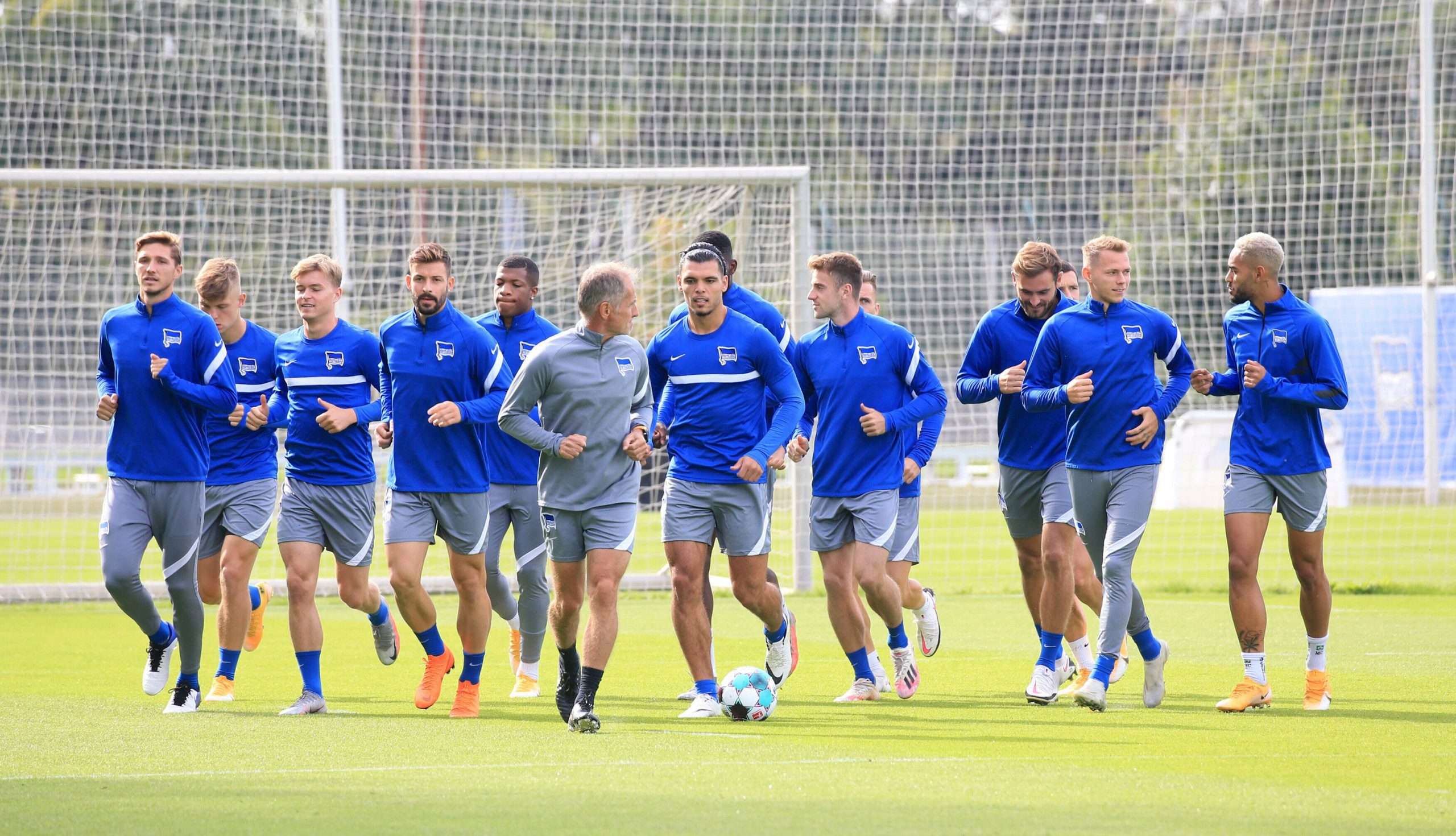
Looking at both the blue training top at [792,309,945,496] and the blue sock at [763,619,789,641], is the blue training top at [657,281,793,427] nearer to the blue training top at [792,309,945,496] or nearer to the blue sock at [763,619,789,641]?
the blue training top at [792,309,945,496]

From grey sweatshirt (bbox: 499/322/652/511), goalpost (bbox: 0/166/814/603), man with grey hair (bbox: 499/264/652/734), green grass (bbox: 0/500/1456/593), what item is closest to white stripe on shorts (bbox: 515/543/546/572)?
man with grey hair (bbox: 499/264/652/734)

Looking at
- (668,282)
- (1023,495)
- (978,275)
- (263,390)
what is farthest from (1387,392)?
(263,390)

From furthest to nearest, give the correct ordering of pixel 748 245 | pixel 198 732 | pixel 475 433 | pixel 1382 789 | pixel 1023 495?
1. pixel 748 245
2. pixel 1023 495
3. pixel 475 433
4. pixel 198 732
5. pixel 1382 789

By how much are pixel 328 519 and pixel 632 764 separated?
9.00ft

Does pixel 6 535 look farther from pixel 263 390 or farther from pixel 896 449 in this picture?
pixel 896 449

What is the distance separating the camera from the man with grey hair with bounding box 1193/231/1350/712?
8.26 metres

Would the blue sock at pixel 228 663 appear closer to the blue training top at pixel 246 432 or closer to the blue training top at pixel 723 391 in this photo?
the blue training top at pixel 246 432

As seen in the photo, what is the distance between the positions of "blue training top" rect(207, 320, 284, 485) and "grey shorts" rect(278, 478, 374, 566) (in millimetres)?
878

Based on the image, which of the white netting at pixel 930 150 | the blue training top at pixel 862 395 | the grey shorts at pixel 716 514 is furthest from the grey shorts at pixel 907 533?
the white netting at pixel 930 150

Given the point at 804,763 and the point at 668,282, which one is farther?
the point at 668,282

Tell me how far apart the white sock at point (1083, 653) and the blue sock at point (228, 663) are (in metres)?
4.35

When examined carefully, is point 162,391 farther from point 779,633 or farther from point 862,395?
point 862,395

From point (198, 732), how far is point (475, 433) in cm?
190

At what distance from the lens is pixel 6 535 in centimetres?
2172
